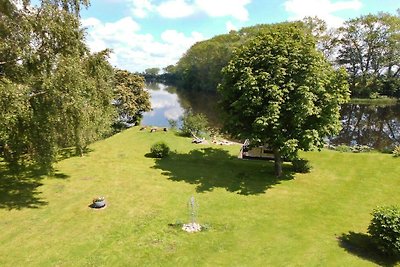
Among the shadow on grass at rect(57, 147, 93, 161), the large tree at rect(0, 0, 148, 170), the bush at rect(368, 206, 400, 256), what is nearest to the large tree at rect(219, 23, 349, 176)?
the bush at rect(368, 206, 400, 256)

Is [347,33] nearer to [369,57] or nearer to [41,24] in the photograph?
[369,57]

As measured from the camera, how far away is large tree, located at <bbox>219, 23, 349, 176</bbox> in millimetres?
24781

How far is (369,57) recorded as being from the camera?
9612cm

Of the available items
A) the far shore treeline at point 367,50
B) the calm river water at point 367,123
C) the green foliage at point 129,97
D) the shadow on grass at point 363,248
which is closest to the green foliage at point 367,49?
the far shore treeline at point 367,50

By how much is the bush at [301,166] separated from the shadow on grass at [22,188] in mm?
19881

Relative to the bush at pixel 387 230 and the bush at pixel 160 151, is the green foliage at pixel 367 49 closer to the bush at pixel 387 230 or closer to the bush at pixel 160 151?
the bush at pixel 160 151

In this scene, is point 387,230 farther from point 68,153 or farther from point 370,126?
point 370,126

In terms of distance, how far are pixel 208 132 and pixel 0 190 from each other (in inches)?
1148

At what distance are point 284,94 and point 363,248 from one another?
12.2 m

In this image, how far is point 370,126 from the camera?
62.2 metres

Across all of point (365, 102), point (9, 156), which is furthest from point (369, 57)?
point (9, 156)

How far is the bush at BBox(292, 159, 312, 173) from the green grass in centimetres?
74

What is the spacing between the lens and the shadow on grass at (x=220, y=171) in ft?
85.8

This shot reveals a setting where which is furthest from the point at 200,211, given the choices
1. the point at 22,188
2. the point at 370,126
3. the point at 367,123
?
the point at 367,123
